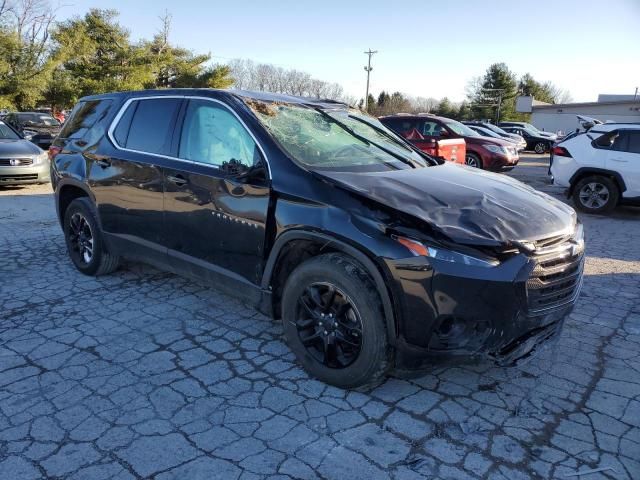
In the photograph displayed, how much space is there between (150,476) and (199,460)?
236 mm

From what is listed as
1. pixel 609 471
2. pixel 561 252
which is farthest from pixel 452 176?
pixel 609 471

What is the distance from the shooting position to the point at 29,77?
2852cm

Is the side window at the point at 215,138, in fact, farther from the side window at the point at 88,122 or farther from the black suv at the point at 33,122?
the black suv at the point at 33,122

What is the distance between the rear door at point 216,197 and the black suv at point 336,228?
0.5 inches

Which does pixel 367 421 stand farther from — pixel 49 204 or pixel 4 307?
pixel 49 204

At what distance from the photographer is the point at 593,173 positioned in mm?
9258

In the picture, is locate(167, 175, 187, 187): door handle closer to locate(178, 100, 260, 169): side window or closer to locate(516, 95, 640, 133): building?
locate(178, 100, 260, 169): side window

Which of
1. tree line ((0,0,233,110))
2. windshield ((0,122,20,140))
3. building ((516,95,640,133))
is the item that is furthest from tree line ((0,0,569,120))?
building ((516,95,640,133))

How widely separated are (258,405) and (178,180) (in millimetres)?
1808

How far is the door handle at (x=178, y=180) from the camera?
12.3 ft

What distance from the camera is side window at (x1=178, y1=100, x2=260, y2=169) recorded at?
3.45 meters

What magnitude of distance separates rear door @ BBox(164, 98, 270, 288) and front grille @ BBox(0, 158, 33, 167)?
8226 millimetres

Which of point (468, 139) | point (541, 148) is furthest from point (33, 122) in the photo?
point (541, 148)

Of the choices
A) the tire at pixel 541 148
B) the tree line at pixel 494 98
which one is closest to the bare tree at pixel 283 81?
the tree line at pixel 494 98
